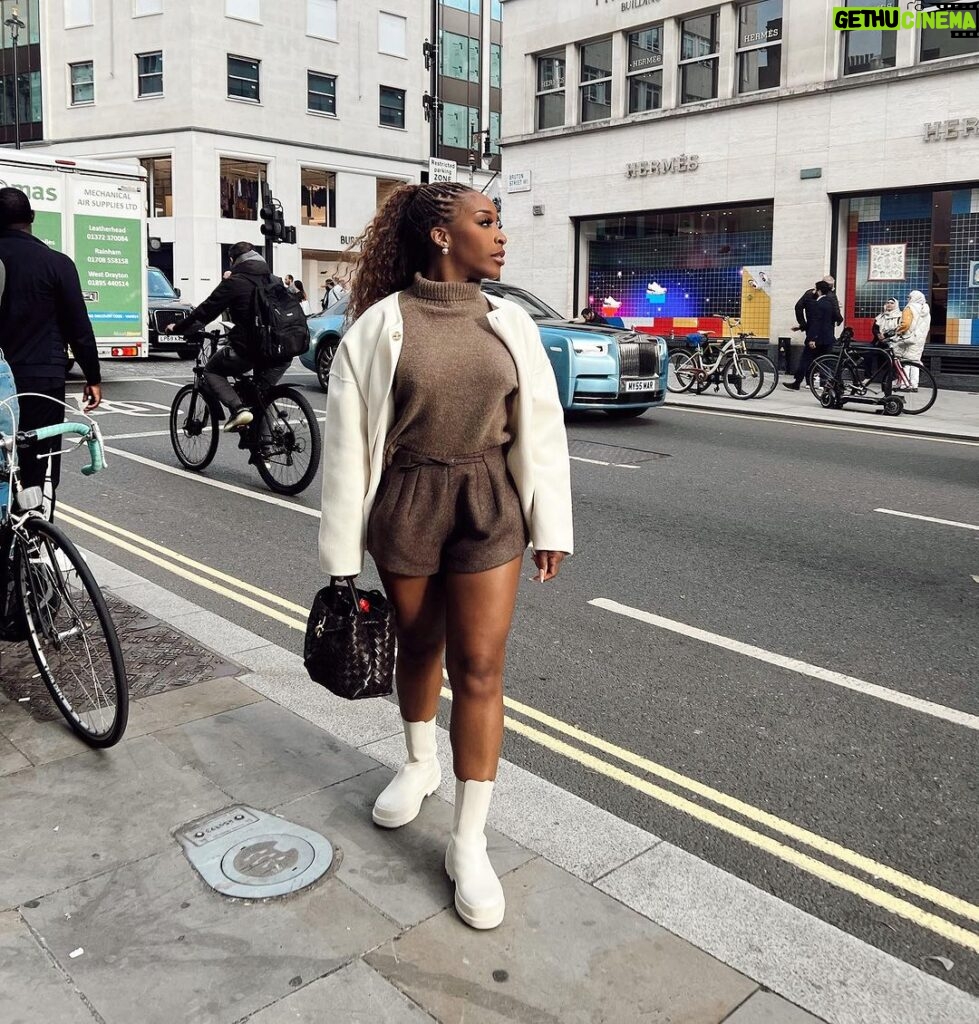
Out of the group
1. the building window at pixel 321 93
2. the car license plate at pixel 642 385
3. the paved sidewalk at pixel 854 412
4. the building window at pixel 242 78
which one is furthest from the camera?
the building window at pixel 321 93

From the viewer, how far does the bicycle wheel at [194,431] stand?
964 centimetres

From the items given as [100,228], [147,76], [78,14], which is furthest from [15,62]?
[100,228]

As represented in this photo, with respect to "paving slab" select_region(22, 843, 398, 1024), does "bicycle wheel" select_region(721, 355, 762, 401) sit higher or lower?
higher

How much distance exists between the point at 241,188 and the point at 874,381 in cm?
3164

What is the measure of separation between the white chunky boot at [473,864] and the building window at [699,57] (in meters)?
22.5

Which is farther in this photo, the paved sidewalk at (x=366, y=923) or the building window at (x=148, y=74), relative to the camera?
the building window at (x=148, y=74)

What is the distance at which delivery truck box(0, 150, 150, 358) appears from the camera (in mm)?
16688

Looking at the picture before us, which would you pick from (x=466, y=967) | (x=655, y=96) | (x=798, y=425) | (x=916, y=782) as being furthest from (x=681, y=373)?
(x=466, y=967)

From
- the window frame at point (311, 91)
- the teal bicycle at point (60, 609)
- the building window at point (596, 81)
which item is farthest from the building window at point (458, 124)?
the teal bicycle at point (60, 609)

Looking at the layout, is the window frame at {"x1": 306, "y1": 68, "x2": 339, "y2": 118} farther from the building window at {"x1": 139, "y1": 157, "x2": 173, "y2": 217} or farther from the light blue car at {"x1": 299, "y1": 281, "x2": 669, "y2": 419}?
the light blue car at {"x1": 299, "y1": 281, "x2": 669, "y2": 419}

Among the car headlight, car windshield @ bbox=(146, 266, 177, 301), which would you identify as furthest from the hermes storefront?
the car headlight

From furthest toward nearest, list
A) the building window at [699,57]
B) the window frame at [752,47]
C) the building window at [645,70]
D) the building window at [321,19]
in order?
1. the building window at [321,19]
2. the building window at [645,70]
3. the building window at [699,57]
4. the window frame at [752,47]

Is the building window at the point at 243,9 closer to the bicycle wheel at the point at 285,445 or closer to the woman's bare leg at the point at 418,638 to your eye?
the bicycle wheel at the point at 285,445

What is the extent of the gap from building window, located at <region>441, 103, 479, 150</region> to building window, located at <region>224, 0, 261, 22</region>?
9.66 m
